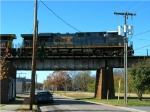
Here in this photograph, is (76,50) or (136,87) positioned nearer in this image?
(136,87)

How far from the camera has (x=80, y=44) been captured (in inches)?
1768

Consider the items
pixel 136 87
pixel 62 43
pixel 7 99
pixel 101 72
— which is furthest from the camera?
pixel 62 43

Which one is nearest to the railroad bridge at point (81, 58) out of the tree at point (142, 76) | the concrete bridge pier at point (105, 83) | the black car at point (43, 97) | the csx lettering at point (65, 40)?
the concrete bridge pier at point (105, 83)

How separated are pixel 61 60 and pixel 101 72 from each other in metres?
6.98

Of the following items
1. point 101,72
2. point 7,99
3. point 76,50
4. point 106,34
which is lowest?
point 7,99

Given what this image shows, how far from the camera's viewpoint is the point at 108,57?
43.3m

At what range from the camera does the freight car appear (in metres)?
44.2

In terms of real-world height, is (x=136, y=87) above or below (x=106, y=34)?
below

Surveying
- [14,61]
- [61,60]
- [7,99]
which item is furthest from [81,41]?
[7,99]

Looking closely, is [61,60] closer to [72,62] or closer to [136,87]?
[72,62]

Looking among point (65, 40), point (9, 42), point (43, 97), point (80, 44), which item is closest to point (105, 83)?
point (80, 44)

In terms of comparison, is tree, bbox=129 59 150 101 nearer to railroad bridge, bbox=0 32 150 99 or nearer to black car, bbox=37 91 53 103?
railroad bridge, bbox=0 32 150 99

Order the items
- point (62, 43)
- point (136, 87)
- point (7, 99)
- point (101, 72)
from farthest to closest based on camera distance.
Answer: point (62, 43)
point (101, 72)
point (136, 87)
point (7, 99)

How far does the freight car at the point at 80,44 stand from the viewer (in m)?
44.2
